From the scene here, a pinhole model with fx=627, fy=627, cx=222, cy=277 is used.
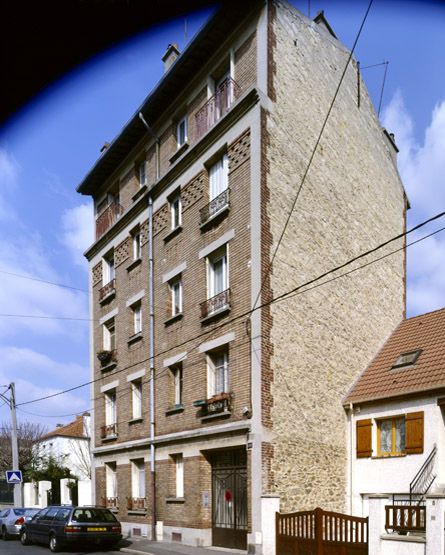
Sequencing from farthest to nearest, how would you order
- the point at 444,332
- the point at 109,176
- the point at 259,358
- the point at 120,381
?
the point at 109,176 → the point at 120,381 → the point at 444,332 → the point at 259,358

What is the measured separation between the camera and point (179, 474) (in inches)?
802

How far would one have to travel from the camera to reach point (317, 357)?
18.9 m

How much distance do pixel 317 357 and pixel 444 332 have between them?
4.32 meters

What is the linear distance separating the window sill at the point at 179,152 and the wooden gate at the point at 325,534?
1260 cm

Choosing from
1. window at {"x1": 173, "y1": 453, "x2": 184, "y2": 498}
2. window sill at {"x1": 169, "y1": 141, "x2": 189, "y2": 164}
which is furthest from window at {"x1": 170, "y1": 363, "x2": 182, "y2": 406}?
window sill at {"x1": 169, "y1": 141, "x2": 189, "y2": 164}

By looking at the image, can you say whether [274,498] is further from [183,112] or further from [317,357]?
[183,112]

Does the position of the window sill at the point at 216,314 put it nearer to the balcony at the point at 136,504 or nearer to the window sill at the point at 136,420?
the window sill at the point at 136,420

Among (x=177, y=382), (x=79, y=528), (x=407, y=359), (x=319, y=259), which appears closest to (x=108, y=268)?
(x=177, y=382)

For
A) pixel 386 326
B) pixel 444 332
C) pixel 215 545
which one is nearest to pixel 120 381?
pixel 215 545

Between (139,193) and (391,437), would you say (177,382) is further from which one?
(139,193)

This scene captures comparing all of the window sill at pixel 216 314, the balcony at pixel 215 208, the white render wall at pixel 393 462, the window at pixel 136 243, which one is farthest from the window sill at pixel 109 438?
the white render wall at pixel 393 462

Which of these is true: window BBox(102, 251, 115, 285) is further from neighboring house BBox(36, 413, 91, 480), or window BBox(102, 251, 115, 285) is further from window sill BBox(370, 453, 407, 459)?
neighboring house BBox(36, 413, 91, 480)

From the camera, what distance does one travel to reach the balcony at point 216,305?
18.6 metres

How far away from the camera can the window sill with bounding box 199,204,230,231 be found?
755 inches
